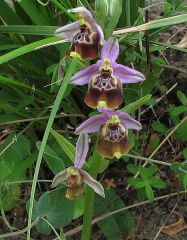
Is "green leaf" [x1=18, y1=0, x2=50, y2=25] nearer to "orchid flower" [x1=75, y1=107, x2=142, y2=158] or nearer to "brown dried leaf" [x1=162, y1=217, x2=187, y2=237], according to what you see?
"orchid flower" [x1=75, y1=107, x2=142, y2=158]

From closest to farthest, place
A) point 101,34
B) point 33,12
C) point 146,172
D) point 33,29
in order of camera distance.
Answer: point 101,34 → point 33,29 → point 146,172 → point 33,12

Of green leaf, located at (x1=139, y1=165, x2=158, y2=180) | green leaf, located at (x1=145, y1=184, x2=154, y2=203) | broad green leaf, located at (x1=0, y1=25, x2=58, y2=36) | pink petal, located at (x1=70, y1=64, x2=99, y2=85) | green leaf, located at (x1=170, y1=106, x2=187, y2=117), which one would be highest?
broad green leaf, located at (x1=0, y1=25, x2=58, y2=36)

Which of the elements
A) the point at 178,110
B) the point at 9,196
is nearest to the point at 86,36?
the point at 178,110

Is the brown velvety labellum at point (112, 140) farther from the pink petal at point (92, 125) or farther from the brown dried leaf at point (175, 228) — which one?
the brown dried leaf at point (175, 228)

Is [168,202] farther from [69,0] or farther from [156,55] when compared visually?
[69,0]

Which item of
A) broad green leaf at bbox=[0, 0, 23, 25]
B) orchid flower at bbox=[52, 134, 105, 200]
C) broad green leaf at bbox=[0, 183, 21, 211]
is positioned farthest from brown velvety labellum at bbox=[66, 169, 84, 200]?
broad green leaf at bbox=[0, 0, 23, 25]

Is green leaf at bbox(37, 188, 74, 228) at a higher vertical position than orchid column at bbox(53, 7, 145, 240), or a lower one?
lower

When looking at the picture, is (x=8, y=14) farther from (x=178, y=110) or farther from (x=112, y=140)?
(x=112, y=140)
